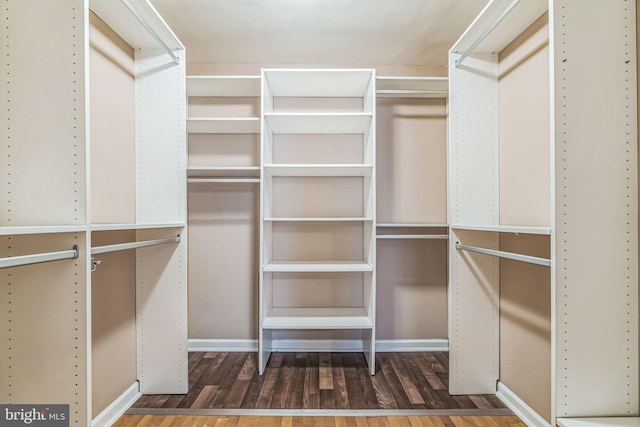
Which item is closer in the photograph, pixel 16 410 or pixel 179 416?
Answer: pixel 16 410

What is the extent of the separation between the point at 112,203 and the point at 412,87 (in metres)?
2.26

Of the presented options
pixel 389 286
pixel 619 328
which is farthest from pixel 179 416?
pixel 619 328

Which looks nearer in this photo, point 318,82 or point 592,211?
point 592,211

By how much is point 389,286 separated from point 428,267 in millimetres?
370

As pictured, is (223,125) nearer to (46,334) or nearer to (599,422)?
(46,334)

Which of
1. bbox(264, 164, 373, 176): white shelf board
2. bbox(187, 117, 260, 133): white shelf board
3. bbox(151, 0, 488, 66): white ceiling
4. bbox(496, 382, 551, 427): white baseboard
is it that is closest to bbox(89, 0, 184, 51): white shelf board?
bbox(151, 0, 488, 66): white ceiling

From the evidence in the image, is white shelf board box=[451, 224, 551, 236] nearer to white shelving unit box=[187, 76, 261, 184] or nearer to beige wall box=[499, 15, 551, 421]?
beige wall box=[499, 15, 551, 421]

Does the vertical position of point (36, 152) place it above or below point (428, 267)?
above

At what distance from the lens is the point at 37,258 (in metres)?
1.01

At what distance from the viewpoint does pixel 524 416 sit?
184cm

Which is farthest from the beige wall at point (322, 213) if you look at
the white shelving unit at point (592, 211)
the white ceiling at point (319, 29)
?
the white shelving unit at point (592, 211)

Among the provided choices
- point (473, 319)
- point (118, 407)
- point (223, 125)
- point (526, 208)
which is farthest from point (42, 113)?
point (473, 319)

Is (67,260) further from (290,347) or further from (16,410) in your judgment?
(290,347)

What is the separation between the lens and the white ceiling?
2.03 m
